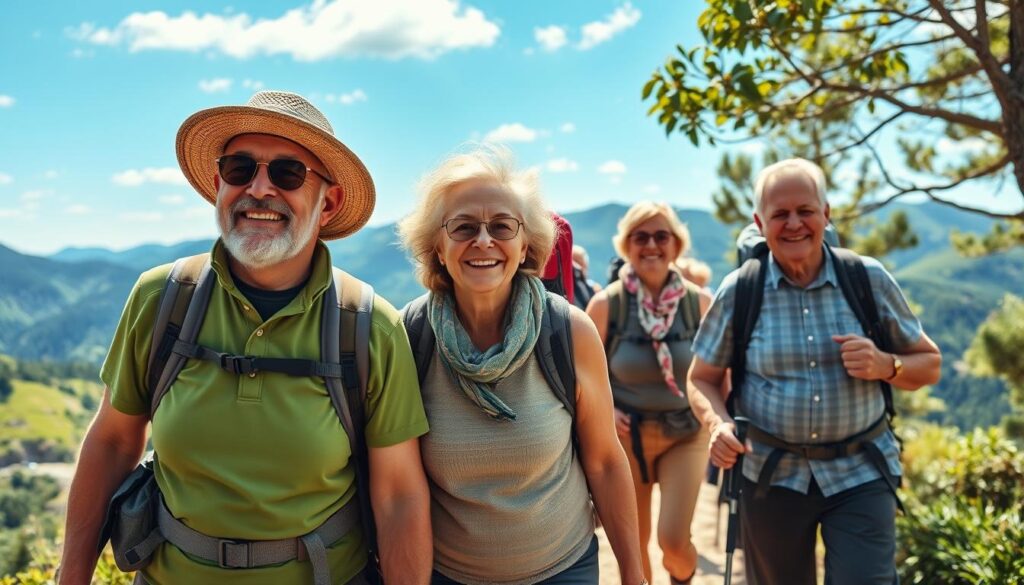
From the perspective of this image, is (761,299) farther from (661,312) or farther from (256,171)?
(256,171)

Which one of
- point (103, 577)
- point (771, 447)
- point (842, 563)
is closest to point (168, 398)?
point (771, 447)

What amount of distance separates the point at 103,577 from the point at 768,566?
3483 millimetres

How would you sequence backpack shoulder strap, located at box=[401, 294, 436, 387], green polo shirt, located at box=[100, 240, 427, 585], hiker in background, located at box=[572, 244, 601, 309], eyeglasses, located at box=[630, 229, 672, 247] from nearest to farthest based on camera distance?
green polo shirt, located at box=[100, 240, 427, 585]
backpack shoulder strap, located at box=[401, 294, 436, 387]
eyeglasses, located at box=[630, 229, 672, 247]
hiker in background, located at box=[572, 244, 601, 309]

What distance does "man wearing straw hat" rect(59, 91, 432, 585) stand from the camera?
6.49 feet

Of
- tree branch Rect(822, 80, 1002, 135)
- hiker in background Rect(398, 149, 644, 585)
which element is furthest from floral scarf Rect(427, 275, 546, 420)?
tree branch Rect(822, 80, 1002, 135)

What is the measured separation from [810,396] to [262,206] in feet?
Answer: 6.93

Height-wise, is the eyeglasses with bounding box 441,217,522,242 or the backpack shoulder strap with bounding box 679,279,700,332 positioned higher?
the eyeglasses with bounding box 441,217,522,242

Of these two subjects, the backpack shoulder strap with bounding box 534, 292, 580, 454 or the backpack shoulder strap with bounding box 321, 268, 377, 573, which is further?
the backpack shoulder strap with bounding box 534, 292, 580, 454

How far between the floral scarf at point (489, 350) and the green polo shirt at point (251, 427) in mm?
160

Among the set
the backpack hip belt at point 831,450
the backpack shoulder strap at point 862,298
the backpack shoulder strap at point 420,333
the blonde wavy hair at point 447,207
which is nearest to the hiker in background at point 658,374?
the backpack hip belt at point 831,450

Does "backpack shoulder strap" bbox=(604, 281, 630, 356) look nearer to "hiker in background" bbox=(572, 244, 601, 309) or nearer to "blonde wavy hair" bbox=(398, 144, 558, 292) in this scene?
"hiker in background" bbox=(572, 244, 601, 309)

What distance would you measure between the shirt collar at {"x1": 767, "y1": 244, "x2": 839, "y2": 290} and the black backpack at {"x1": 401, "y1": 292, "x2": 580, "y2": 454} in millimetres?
1099

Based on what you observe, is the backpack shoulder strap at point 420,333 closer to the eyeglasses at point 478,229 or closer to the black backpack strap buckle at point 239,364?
the eyeglasses at point 478,229

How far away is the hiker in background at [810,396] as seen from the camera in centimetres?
277
